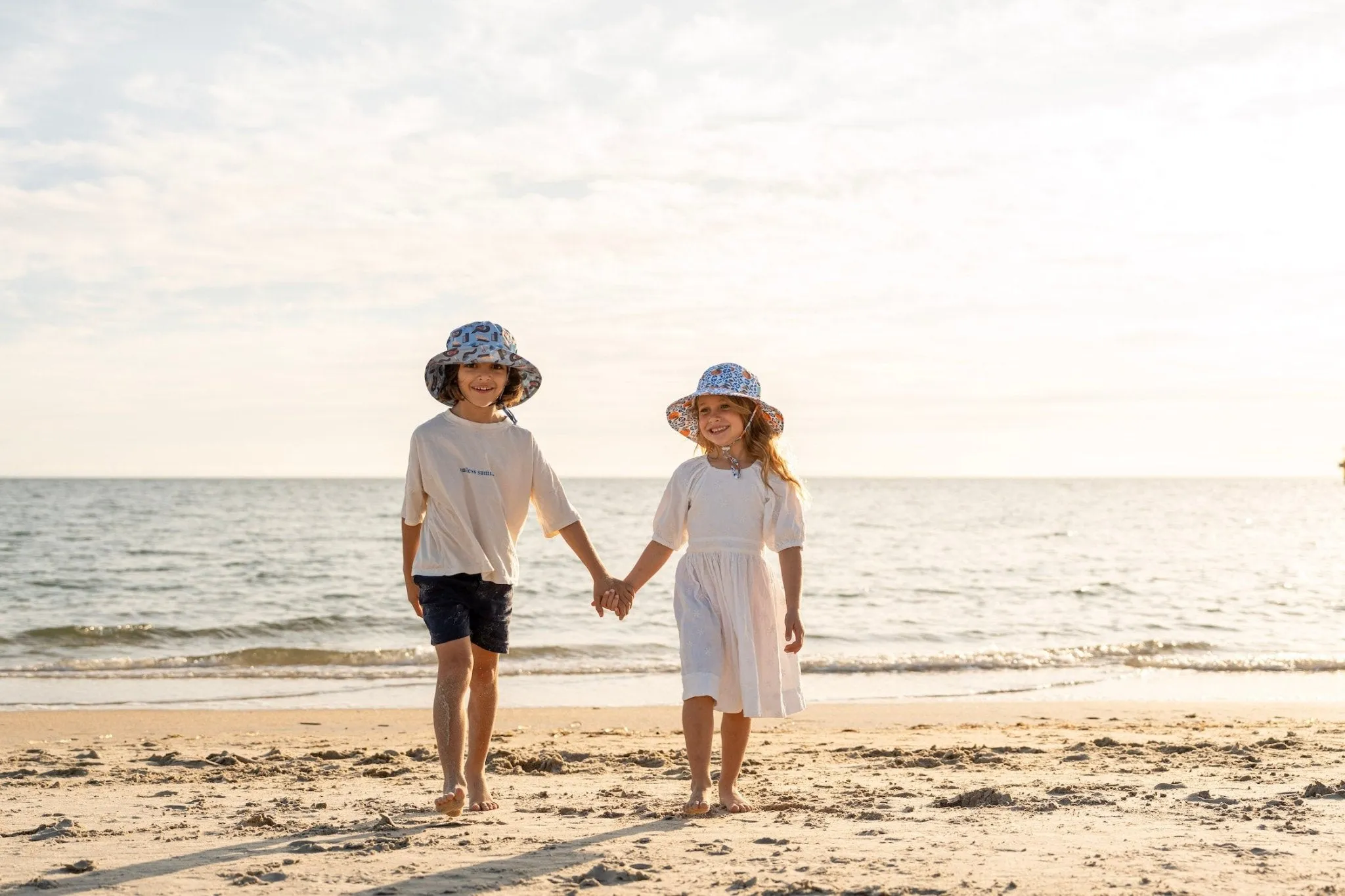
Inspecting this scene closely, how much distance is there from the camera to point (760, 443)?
4.66 metres

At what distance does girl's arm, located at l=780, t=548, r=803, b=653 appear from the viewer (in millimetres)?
4383

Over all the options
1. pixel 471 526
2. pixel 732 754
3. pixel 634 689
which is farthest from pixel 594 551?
pixel 634 689

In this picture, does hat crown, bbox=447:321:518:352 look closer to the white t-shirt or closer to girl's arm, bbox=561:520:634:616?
the white t-shirt

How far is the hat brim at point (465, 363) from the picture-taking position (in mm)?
4430

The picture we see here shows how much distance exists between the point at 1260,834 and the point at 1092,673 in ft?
26.5

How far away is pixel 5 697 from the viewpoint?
9516mm

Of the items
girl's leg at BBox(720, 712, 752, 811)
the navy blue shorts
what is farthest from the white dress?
the navy blue shorts

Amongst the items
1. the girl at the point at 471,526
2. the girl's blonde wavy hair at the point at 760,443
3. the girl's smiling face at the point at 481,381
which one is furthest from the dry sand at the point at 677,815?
the girl's smiling face at the point at 481,381

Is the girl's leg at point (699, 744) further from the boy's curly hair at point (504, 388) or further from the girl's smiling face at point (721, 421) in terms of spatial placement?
the boy's curly hair at point (504, 388)

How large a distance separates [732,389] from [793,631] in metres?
0.96

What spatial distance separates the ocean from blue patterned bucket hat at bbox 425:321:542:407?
5.36 metres

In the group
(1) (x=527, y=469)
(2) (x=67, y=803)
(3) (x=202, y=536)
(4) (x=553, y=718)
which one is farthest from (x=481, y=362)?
(3) (x=202, y=536)

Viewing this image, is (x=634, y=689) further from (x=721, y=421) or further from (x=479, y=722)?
(x=721, y=421)

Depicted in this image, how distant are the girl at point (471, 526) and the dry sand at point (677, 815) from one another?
37 cm
